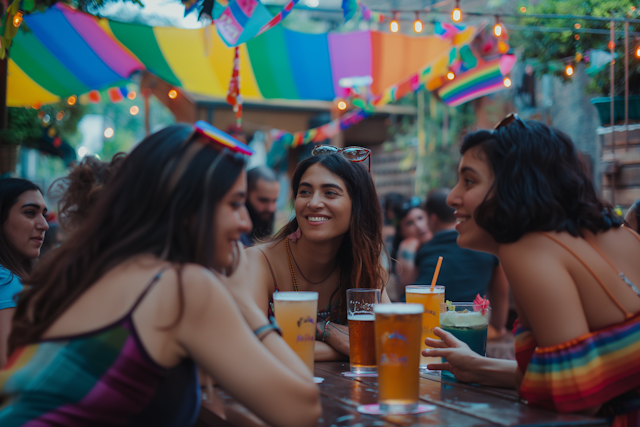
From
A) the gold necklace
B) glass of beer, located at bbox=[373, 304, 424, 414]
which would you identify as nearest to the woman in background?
the gold necklace

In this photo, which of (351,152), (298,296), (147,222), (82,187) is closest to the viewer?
(147,222)

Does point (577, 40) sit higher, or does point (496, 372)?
point (577, 40)

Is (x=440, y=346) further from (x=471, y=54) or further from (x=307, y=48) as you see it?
(x=307, y=48)

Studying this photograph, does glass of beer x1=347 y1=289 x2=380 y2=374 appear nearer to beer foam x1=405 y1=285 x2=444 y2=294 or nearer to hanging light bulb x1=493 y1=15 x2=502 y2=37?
beer foam x1=405 y1=285 x2=444 y2=294

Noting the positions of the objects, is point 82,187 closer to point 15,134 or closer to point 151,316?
point 151,316

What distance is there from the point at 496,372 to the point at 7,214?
6.54ft

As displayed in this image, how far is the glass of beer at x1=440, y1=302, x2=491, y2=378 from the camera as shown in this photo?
1.64m

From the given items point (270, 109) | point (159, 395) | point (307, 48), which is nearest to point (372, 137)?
point (270, 109)

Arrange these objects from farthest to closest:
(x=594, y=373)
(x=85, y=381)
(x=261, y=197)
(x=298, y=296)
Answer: (x=261, y=197) → (x=298, y=296) → (x=594, y=373) → (x=85, y=381)

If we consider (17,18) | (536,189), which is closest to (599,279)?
(536,189)

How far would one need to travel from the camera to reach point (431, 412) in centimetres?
122

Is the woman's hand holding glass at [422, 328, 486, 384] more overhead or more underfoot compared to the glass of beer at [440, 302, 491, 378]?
more underfoot

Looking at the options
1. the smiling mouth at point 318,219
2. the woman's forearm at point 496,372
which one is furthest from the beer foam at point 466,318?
the smiling mouth at point 318,219

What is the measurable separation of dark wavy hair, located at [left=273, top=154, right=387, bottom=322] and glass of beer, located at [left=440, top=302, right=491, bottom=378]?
0.58 meters
